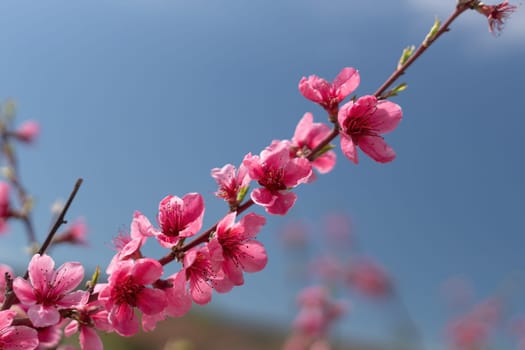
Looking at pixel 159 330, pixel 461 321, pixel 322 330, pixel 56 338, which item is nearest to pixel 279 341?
pixel 159 330

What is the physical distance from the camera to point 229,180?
4.49ft

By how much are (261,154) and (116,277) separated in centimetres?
41

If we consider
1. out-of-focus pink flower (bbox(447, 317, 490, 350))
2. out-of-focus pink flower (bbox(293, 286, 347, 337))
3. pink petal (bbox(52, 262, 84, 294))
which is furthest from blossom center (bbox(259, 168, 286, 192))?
out-of-focus pink flower (bbox(447, 317, 490, 350))

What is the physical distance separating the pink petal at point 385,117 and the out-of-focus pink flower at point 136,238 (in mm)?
566

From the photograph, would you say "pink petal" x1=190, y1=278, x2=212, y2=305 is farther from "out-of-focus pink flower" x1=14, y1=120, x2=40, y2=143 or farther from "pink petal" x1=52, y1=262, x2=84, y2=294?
"out-of-focus pink flower" x1=14, y1=120, x2=40, y2=143

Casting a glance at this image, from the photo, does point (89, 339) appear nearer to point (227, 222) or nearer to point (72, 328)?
point (72, 328)

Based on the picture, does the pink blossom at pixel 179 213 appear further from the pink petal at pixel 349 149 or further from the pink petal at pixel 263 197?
the pink petal at pixel 349 149

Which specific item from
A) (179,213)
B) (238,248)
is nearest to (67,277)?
(179,213)

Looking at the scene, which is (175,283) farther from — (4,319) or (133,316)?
(4,319)

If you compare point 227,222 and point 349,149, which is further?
point 349,149

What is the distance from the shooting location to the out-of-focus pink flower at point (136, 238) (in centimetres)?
121

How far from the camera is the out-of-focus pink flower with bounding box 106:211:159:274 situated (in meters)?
1.21

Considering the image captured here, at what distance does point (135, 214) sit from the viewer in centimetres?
125

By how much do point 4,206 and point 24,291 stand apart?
4.46 feet
